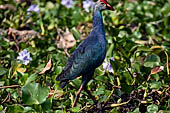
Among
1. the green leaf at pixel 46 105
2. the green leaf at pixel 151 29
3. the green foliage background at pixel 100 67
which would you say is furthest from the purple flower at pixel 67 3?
the green leaf at pixel 46 105

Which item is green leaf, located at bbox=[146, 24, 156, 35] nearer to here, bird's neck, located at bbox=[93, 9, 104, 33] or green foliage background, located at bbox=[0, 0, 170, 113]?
green foliage background, located at bbox=[0, 0, 170, 113]

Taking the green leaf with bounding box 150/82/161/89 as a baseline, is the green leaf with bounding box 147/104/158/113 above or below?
below

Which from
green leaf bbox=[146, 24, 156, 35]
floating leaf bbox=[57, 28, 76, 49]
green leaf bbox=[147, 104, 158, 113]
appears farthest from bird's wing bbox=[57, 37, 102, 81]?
green leaf bbox=[146, 24, 156, 35]

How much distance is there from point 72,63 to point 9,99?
2.51 feet

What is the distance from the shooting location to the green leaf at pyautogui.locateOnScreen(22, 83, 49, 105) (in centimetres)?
292

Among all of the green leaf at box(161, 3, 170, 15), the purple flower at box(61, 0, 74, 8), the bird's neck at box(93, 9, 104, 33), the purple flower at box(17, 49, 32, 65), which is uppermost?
the purple flower at box(61, 0, 74, 8)

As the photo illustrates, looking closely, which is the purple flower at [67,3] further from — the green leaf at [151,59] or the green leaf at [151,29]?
the green leaf at [151,59]

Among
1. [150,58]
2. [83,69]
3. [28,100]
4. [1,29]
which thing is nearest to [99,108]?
→ [83,69]

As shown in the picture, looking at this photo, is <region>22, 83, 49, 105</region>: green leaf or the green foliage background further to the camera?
the green foliage background

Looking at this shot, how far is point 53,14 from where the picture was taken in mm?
5512

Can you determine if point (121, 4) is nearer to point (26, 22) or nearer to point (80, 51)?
point (26, 22)

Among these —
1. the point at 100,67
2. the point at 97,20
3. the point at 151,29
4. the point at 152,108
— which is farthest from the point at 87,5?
the point at 152,108

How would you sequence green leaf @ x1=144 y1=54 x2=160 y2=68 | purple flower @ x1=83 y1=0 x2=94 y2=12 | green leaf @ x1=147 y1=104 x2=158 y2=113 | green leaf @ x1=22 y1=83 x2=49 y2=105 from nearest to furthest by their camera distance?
green leaf @ x1=22 y1=83 x2=49 y2=105 < green leaf @ x1=147 y1=104 x2=158 y2=113 < green leaf @ x1=144 y1=54 x2=160 y2=68 < purple flower @ x1=83 y1=0 x2=94 y2=12

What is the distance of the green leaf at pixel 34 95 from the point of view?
2918 millimetres
